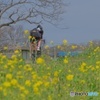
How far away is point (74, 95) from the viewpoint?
4.61 meters

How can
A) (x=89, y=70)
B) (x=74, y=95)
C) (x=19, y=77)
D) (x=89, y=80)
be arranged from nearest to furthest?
(x=74, y=95), (x=19, y=77), (x=89, y=80), (x=89, y=70)

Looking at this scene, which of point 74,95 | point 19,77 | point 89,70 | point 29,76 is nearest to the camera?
point 74,95

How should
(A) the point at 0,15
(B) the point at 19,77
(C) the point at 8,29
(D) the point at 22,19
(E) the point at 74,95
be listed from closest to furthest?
(E) the point at 74,95
(B) the point at 19,77
(A) the point at 0,15
(D) the point at 22,19
(C) the point at 8,29

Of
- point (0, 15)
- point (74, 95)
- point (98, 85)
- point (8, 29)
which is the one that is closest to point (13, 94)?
point (74, 95)

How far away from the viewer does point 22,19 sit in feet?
99.6

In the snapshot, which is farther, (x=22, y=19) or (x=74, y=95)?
(x=22, y=19)

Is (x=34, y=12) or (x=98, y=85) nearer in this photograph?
(x=98, y=85)

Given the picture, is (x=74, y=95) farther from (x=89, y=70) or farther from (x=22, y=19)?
(x=22, y=19)

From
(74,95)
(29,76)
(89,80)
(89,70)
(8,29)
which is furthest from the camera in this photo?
(8,29)

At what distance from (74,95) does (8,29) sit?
3046 cm

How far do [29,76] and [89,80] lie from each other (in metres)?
1.08

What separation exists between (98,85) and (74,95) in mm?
1487

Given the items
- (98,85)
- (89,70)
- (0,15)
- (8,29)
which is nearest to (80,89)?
(98,85)

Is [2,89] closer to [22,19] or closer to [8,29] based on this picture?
[22,19]
